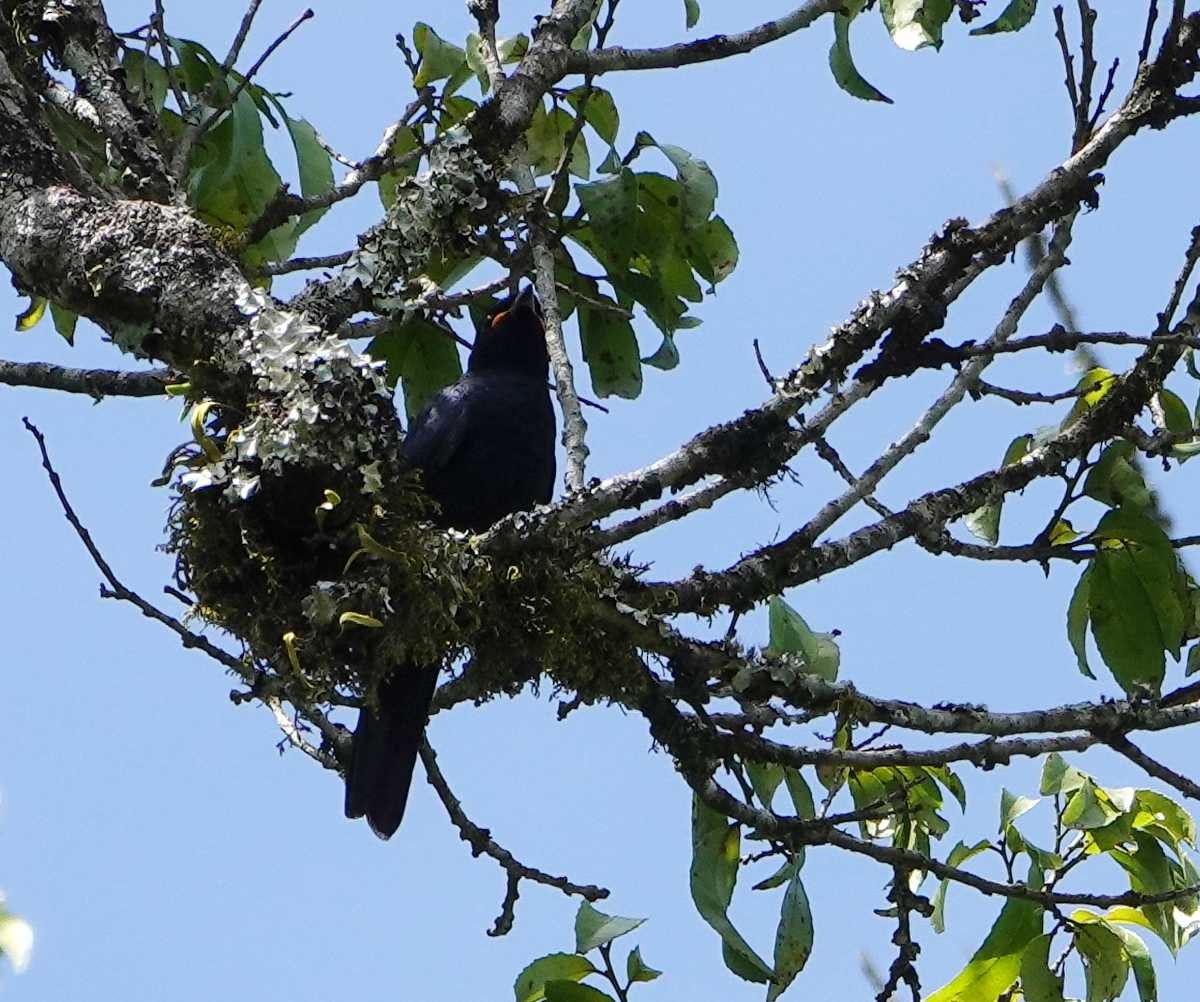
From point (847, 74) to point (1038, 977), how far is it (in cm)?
188

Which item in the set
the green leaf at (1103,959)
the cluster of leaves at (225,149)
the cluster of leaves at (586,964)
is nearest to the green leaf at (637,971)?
the cluster of leaves at (586,964)

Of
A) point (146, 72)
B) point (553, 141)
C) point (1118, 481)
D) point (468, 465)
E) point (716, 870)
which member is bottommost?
point (716, 870)

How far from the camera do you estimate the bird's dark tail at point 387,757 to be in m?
3.17

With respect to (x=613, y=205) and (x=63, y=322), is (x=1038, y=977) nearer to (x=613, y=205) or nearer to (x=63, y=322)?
(x=613, y=205)

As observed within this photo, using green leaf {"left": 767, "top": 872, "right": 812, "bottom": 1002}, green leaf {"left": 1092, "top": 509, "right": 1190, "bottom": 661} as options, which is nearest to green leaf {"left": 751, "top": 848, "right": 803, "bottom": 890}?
green leaf {"left": 767, "top": 872, "right": 812, "bottom": 1002}

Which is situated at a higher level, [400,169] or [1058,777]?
[400,169]

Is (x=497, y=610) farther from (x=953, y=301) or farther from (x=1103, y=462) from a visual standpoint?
(x=1103, y=462)

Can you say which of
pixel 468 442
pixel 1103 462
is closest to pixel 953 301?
pixel 1103 462

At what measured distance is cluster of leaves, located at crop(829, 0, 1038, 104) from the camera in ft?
10.5

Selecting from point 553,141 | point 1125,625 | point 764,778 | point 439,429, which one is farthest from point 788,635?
point 553,141

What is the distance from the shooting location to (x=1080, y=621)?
10.6 feet

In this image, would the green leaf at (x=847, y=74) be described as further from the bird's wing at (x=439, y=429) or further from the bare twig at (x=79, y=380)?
the bare twig at (x=79, y=380)

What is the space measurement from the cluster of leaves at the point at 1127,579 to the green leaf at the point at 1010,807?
0.99ft

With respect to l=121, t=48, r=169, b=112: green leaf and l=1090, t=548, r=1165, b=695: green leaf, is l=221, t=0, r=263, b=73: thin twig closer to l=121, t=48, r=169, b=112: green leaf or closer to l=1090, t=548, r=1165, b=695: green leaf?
l=121, t=48, r=169, b=112: green leaf
